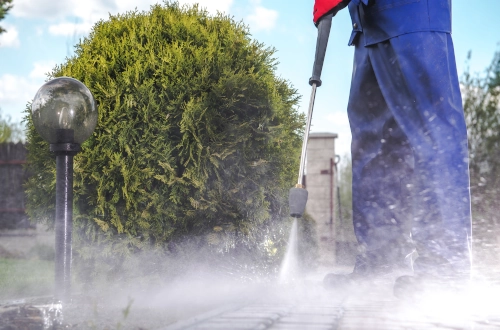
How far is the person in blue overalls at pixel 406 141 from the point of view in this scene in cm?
259

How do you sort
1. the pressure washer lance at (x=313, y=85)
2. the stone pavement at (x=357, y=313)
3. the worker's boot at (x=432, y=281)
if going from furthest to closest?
the pressure washer lance at (x=313, y=85), the worker's boot at (x=432, y=281), the stone pavement at (x=357, y=313)

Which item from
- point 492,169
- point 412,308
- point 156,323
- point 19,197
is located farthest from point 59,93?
point 19,197

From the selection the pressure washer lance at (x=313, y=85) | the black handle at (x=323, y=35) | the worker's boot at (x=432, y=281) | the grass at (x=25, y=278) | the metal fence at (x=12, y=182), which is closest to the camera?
the worker's boot at (x=432, y=281)

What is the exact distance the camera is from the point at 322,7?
304 cm

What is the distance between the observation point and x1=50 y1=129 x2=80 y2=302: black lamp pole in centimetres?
265

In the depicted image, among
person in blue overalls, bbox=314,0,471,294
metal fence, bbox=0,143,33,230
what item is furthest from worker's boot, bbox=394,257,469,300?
metal fence, bbox=0,143,33,230

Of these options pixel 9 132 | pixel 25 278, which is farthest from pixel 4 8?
pixel 9 132

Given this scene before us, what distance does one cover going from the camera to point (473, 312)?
92.7 inches

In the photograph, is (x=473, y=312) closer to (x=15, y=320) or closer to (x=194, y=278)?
(x=194, y=278)

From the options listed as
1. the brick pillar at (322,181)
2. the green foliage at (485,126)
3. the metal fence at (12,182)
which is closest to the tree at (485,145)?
the green foliage at (485,126)

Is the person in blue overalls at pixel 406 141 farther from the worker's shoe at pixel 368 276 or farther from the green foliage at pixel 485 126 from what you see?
the green foliage at pixel 485 126

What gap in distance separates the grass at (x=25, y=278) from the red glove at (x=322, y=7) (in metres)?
2.65

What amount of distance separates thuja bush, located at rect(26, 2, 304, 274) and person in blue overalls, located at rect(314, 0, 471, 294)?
2.37 feet

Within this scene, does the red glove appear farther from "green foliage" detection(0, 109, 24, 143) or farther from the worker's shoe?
"green foliage" detection(0, 109, 24, 143)
